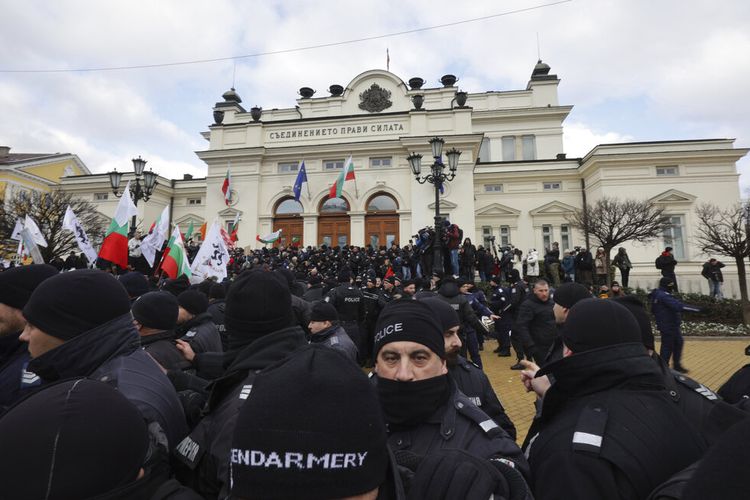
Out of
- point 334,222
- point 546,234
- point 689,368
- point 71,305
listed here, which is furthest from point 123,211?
point 546,234

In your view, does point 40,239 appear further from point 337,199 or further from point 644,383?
point 337,199

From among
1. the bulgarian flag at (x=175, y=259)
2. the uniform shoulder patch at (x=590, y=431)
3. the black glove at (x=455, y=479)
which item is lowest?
the uniform shoulder patch at (x=590, y=431)

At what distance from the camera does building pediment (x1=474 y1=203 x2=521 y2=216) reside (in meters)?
29.9

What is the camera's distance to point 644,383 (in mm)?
1852

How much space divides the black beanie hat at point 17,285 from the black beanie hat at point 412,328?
230 cm

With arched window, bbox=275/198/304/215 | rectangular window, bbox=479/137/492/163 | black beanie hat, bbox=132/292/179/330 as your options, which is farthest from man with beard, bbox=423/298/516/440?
rectangular window, bbox=479/137/492/163

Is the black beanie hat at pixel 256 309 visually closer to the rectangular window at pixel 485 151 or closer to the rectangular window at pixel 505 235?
the rectangular window at pixel 505 235

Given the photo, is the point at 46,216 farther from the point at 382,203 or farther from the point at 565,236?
the point at 565,236

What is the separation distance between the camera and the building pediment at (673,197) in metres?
26.3

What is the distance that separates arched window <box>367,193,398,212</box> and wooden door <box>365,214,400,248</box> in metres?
0.47

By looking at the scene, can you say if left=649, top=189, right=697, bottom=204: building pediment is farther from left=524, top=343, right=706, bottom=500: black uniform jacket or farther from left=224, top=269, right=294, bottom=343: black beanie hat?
left=224, top=269, right=294, bottom=343: black beanie hat

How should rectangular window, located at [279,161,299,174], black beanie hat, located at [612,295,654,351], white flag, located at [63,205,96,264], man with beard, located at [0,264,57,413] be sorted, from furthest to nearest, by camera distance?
rectangular window, located at [279,161,299,174]
white flag, located at [63,205,96,264]
black beanie hat, located at [612,295,654,351]
man with beard, located at [0,264,57,413]

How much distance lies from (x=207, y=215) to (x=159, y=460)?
1134 inches

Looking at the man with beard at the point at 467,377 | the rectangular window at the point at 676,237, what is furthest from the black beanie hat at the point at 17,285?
the rectangular window at the point at 676,237
